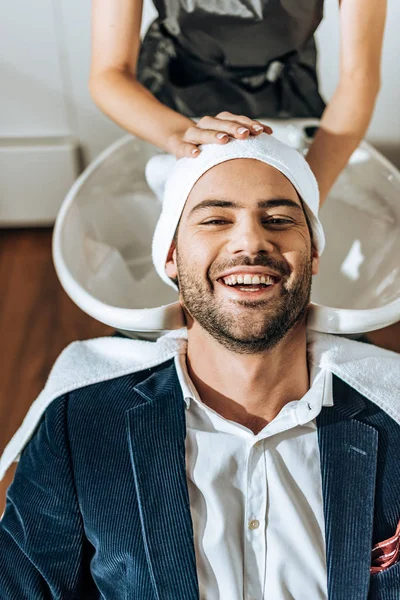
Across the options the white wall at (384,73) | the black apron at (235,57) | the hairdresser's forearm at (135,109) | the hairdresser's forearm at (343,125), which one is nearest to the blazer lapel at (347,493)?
the hairdresser's forearm at (343,125)

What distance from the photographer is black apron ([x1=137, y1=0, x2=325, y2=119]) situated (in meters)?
1.89

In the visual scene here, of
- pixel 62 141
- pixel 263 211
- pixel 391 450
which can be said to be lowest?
pixel 62 141

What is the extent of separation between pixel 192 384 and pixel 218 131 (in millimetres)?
484

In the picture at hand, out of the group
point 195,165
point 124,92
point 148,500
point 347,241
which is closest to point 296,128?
point 347,241

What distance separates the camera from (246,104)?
2.16m

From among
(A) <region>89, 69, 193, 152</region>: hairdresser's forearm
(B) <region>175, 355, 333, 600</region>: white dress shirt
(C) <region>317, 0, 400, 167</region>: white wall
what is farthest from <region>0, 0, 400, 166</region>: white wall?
(B) <region>175, 355, 333, 600</region>: white dress shirt

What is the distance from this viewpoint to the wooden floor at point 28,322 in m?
2.36

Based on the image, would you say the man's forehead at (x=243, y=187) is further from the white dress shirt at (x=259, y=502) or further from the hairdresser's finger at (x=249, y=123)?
the white dress shirt at (x=259, y=502)

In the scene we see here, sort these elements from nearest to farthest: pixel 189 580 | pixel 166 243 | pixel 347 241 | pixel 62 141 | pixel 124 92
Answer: pixel 189 580 < pixel 166 243 < pixel 124 92 < pixel 347 241 < pixel 62 141

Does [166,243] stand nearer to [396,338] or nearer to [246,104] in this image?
[246,104]

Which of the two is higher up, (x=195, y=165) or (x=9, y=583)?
(x=195, y=165)

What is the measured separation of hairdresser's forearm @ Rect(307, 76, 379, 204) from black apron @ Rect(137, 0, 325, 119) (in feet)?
0.87

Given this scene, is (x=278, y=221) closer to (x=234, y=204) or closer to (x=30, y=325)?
(x=234, y=204)

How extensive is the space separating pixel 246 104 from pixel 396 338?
3.04 feet
